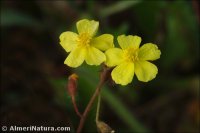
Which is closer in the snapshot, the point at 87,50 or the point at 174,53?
the point at 87,50

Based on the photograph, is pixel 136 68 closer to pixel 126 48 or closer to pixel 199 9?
pixel 126 48

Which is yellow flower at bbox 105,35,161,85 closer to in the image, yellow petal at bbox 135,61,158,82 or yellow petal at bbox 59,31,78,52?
yellow petal at bbox 135,61,158,82

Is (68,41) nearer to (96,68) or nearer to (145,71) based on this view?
(145,71)

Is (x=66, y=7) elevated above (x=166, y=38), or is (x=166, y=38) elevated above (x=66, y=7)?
(x=66, y=7)

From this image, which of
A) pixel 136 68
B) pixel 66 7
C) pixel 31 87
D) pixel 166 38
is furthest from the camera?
pixel 66 7

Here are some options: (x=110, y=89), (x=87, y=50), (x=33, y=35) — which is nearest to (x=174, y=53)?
(x=110, y=89)

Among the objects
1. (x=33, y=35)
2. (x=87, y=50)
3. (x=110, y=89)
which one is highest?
(x=33, y=35)

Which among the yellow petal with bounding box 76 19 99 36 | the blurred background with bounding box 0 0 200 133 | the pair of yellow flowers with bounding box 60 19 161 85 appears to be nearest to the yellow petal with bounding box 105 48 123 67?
the pair of yellow flowers with bounding box 60 19 161 85

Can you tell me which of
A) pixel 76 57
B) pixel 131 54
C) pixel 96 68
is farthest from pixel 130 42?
pixel 96 68

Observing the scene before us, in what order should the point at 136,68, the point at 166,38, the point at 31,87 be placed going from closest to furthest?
the point at 136,68
the point at 31,87
the point at 166,38
